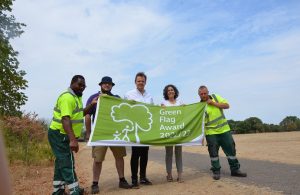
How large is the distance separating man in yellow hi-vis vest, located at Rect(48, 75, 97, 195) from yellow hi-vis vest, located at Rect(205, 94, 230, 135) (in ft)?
11.5

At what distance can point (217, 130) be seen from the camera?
29.7 ft

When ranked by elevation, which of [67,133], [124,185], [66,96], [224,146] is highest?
[66,96]

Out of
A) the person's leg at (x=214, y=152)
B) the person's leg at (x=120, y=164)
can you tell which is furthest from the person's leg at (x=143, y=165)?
the person's leg at (x=214, y=152)

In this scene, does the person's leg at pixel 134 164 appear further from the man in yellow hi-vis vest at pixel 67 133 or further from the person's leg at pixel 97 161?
the man in yellow hi-vis vest at pixel 67 133

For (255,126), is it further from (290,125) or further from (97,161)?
(97,161)

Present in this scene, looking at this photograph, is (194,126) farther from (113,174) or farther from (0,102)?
(0,102)

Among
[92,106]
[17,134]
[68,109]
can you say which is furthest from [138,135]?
[17,134]

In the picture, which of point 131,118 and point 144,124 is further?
point 144,124

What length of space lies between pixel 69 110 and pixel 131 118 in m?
2.22

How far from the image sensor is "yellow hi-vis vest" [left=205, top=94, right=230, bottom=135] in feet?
29.7

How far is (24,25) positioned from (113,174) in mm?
16124

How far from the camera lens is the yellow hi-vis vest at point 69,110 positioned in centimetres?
630

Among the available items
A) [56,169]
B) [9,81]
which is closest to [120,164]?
[56,169]

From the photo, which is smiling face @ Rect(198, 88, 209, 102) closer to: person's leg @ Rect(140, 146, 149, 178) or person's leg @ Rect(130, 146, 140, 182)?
person's leg @ Rect(140, 146, 149, 178)
